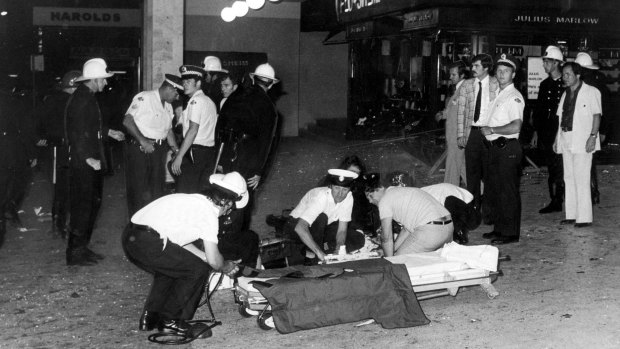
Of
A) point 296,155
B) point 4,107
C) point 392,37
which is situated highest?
point 392,37

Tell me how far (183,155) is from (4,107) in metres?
2.44

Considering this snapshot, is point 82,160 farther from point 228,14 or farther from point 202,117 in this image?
point 228,14

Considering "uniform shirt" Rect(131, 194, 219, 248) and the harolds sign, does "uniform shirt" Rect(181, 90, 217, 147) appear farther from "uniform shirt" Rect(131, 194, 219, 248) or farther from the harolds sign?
the harolds sign

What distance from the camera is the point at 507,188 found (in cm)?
905

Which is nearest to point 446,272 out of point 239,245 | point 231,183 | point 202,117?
point 239,245

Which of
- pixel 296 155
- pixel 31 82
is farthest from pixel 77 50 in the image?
pixel 296 155

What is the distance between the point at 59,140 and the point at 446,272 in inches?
189

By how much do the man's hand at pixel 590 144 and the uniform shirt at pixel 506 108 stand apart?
1023mm

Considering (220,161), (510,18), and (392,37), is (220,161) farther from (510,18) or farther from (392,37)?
(392,37)

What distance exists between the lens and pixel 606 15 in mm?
16016

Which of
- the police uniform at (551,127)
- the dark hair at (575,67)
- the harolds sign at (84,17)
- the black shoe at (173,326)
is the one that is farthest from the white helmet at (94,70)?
the harolds sign at (84,17)

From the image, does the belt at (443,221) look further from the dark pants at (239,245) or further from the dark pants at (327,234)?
the dark pants at (239,245)

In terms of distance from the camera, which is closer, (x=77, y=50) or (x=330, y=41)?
(x=330, y=41)

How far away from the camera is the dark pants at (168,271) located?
19.6ft
